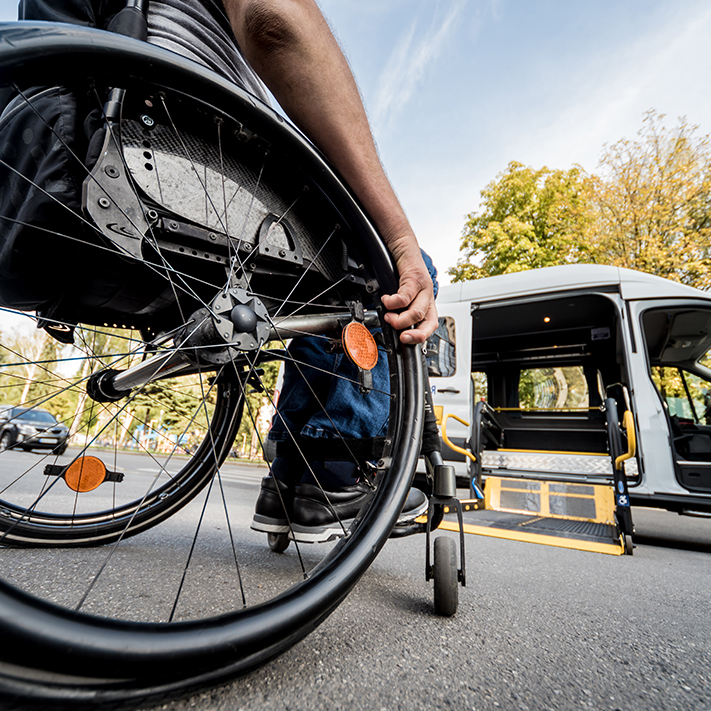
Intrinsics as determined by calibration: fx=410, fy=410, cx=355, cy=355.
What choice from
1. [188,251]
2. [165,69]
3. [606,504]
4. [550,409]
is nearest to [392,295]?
[188,251]

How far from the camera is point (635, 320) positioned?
409cm

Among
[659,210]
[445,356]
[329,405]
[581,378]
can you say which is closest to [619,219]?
[659,210]

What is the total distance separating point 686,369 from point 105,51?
6257 mm

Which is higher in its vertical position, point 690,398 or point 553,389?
point 553,389

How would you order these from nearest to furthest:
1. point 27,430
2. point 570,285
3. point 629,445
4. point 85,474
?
point 85,474 → point 629,445 → point 570,285 → point 27,430

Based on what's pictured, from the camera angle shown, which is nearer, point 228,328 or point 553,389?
point 228,328

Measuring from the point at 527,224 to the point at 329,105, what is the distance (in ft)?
40.5

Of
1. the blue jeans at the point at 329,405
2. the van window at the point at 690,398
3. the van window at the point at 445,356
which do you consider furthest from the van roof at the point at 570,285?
the blue jeans at the point at 329,405

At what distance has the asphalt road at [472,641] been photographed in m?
0.64

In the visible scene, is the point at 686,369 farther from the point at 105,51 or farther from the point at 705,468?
the point at 105,51

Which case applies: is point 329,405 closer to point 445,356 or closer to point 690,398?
point 445,356

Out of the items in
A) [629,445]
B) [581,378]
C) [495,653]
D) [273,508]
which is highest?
[581,378]

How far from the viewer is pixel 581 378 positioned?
6859 millimetres

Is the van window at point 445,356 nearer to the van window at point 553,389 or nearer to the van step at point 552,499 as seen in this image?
the van step at point 552,499
